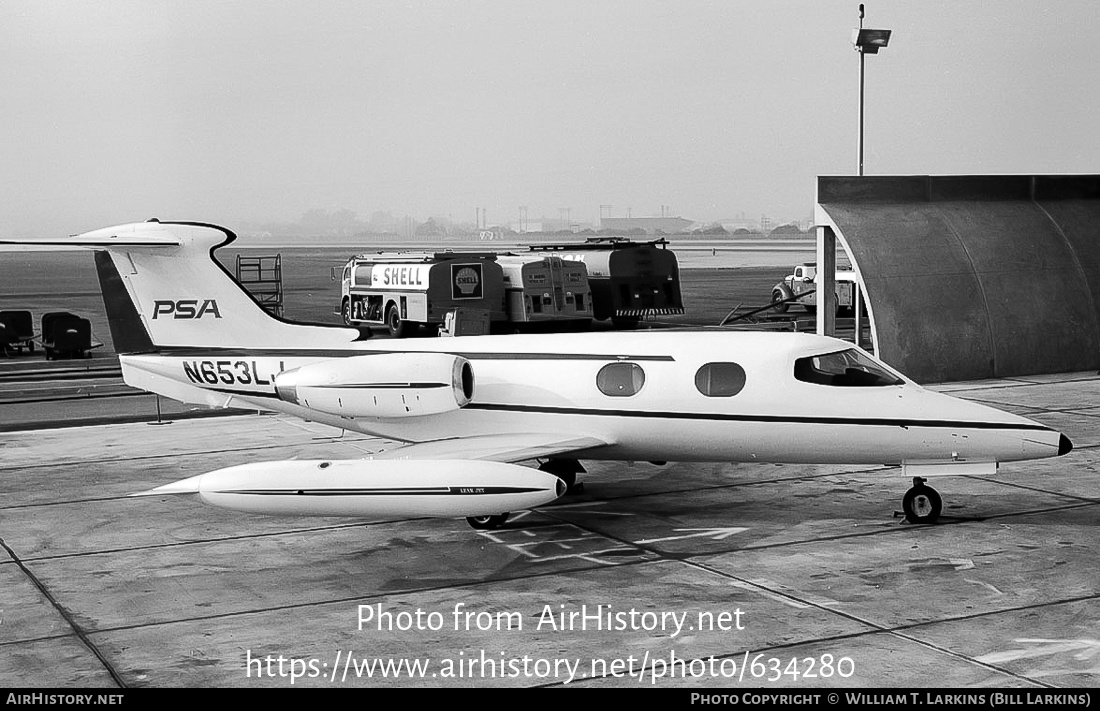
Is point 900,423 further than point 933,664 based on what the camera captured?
Yes

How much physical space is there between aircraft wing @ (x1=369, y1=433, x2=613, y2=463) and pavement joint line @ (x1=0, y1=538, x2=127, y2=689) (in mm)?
3658

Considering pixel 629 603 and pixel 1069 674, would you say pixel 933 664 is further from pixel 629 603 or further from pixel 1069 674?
pixel 629 603

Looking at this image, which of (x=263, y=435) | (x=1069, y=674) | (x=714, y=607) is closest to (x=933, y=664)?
(x=1069, y=674)

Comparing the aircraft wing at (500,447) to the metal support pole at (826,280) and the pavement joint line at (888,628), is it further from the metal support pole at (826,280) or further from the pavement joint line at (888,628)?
the metal support pole at (826,280)

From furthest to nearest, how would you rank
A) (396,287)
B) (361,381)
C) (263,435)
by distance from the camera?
(396,287)
(263,435)
(361,381)

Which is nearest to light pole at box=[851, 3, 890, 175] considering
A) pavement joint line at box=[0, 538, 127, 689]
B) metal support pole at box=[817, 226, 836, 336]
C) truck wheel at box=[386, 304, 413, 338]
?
metal support pole at box=[817, 226, 836, 336]

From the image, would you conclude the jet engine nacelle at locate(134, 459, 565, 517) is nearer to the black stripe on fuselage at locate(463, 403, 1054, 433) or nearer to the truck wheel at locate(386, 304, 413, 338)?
the black stripe on fuselage at locate(463, 403, 1054, 433)

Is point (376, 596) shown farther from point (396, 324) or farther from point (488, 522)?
point (396, 324)

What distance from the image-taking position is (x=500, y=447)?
14727 mm

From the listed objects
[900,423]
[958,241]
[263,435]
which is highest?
[958,241]

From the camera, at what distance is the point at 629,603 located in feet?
38.6

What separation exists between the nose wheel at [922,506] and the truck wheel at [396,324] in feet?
89.7

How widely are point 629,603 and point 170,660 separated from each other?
4106mm

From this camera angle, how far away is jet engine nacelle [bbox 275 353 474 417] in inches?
595
